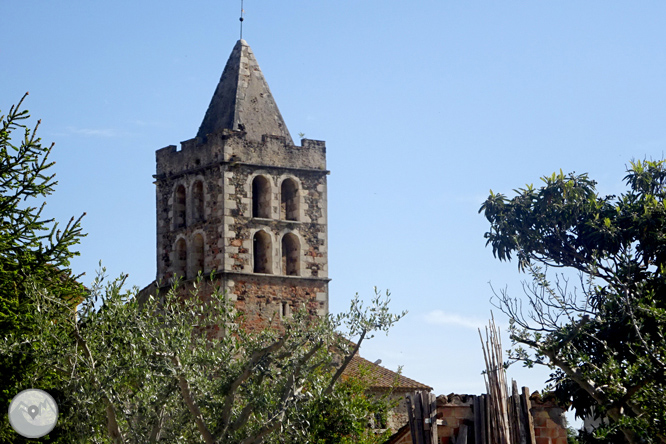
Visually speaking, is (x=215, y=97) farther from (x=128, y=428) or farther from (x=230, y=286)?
(x=128, y=428)

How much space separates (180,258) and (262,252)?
11.2 ft

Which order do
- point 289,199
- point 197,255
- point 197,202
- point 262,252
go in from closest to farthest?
point 197,255
point 262,252
point 197,202
point 289,199

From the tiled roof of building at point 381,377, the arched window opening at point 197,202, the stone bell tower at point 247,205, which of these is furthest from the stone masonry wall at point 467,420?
the arched window opening at point 197,202

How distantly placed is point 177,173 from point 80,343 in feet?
78.2

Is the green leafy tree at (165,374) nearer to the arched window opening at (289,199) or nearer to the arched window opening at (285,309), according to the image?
the arched window opening at (285,309)

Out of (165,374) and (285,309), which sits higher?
(285,309)

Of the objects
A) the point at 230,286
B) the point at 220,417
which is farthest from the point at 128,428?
the point at 230,286

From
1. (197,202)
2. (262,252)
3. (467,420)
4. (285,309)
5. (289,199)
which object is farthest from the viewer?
(289,199)

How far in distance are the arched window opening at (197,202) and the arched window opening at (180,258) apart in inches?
53.9

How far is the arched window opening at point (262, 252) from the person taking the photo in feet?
144

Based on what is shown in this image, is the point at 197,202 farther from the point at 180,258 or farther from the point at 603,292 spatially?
the point at 603,292

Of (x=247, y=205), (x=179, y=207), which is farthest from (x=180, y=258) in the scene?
(x=247, y=205)

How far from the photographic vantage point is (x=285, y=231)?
146 ft

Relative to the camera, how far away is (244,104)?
4541cm
